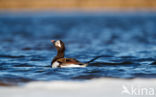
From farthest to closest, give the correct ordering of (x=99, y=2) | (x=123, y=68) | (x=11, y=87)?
1. (x=99, y=2)
2. (x=123, y=68)
3. (x=11, y=87)

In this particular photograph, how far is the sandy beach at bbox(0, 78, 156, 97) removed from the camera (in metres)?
8.00

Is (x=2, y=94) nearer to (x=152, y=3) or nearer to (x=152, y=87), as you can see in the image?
(x=152, y=87)

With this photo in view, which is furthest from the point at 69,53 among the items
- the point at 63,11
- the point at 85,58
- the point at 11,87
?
the point at 63,11

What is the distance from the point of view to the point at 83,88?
862cm

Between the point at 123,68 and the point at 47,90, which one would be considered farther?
the point at 123,68

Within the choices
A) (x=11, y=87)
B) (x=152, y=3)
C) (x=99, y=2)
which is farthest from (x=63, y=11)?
(x=11, y=87)

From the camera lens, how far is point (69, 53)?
16031mm

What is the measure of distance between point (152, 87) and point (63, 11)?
85.6 meters

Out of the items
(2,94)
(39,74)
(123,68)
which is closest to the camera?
(2,94)

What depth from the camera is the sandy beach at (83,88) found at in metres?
8.00

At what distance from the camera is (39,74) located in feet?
35.0

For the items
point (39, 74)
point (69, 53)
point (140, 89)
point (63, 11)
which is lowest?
point (140, 89)

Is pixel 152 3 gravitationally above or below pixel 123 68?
above

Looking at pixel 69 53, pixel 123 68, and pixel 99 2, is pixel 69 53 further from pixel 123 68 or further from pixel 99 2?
pixel 99 2
